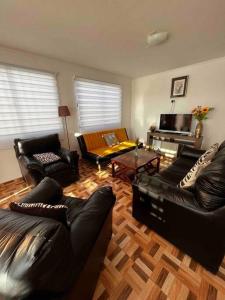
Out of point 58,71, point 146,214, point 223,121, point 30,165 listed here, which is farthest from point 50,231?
point 223,121

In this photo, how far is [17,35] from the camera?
198 centimetres

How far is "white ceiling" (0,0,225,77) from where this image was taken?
1470mm

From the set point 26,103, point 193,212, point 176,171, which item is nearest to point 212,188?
point 193,212

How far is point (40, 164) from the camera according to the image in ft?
7.36

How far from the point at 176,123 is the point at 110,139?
1828mm

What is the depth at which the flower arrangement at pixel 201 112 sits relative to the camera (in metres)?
3.11

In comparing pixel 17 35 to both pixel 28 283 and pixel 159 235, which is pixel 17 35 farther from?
pixel 159 235

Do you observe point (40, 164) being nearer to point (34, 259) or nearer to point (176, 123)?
point (34, 259)

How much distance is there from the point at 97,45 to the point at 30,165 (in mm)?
2217

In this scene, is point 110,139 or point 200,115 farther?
point 110,139

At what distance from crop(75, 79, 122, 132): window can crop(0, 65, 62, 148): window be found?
660 mm

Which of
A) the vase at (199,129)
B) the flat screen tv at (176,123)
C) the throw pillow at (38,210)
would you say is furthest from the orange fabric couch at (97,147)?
the throw pillow at (38,210)

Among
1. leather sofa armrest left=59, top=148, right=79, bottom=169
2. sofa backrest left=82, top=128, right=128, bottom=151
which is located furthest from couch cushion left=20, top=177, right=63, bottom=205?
sofa backrest left=82, top=128, right=128, bottom=151

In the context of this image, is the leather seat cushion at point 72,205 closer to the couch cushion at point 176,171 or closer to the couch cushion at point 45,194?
the couch cushion at point 45,194
